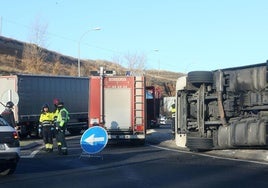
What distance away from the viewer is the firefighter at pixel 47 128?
A: 18703 millimetres

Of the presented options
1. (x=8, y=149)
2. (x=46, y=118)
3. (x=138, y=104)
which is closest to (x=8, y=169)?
(x=8, y=149)

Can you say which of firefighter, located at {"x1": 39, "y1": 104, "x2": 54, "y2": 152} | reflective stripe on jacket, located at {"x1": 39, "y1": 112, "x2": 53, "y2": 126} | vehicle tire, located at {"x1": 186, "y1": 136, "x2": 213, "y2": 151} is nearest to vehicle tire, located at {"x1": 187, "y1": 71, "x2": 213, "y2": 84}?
vehicle tire, located at {"x1": 186, "y1": 136, "x2": 213, "y2": 151}

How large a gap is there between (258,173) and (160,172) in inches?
88.8

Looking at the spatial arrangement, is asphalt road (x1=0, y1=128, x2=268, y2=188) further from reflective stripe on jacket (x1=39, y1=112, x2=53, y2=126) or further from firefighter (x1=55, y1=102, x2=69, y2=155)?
reflective stripe on jacket (x1=39, y1=112, x2=53, y2=126)

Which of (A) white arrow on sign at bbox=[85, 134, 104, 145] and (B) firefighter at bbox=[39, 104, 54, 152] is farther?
(B) firefighter at bbox=[39, 104, 54, 152]

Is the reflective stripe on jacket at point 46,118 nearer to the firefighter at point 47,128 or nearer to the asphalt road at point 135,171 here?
the firefighter at point 47,128

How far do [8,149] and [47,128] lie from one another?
7.05m

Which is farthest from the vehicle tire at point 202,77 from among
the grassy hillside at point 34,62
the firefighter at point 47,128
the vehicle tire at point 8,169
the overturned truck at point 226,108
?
the grassy hillside at point 34,62

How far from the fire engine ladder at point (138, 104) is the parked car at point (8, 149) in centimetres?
1045

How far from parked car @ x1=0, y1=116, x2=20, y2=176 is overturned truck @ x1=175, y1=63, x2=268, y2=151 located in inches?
201

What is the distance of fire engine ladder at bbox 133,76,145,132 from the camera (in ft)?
73.5

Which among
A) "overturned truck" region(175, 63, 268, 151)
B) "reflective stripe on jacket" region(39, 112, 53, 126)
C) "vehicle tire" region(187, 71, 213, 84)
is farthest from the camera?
"reflective stripe on jacket" region(39, 112, 53, 126)

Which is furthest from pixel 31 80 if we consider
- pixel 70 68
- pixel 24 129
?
pixel 70 68

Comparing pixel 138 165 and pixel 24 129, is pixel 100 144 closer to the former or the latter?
pixel 138 165
